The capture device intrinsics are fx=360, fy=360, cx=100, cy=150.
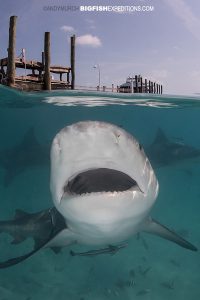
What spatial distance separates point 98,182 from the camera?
4281mm

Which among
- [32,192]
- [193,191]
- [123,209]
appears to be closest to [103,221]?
[123,209]

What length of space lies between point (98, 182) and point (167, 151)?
8.06 meters

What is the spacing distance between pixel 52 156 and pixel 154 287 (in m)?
4.79

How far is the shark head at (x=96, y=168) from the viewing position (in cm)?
365

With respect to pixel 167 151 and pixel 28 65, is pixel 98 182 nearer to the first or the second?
pixel 167 151

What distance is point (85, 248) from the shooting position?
8.54m

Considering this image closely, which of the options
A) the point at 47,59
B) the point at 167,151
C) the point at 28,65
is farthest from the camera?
the point at 28,65

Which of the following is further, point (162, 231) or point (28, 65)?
point (28, 65)

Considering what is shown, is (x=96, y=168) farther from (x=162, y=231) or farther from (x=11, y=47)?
(x=11, y=47)

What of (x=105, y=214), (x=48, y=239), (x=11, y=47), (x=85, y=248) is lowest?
(x=85, y=248)

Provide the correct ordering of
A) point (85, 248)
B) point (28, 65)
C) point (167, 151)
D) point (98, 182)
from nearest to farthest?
point (98, 182) → point (85, 248) → point (167, 151) → point (28, 65)

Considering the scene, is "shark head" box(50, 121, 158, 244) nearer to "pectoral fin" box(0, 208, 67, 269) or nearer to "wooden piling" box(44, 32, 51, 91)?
"pectoral fin" box(0, 208, 67, 269)

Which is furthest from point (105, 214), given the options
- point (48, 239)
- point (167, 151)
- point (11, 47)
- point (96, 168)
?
point (11, 47)

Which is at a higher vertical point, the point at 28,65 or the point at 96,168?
the point at 28,65
